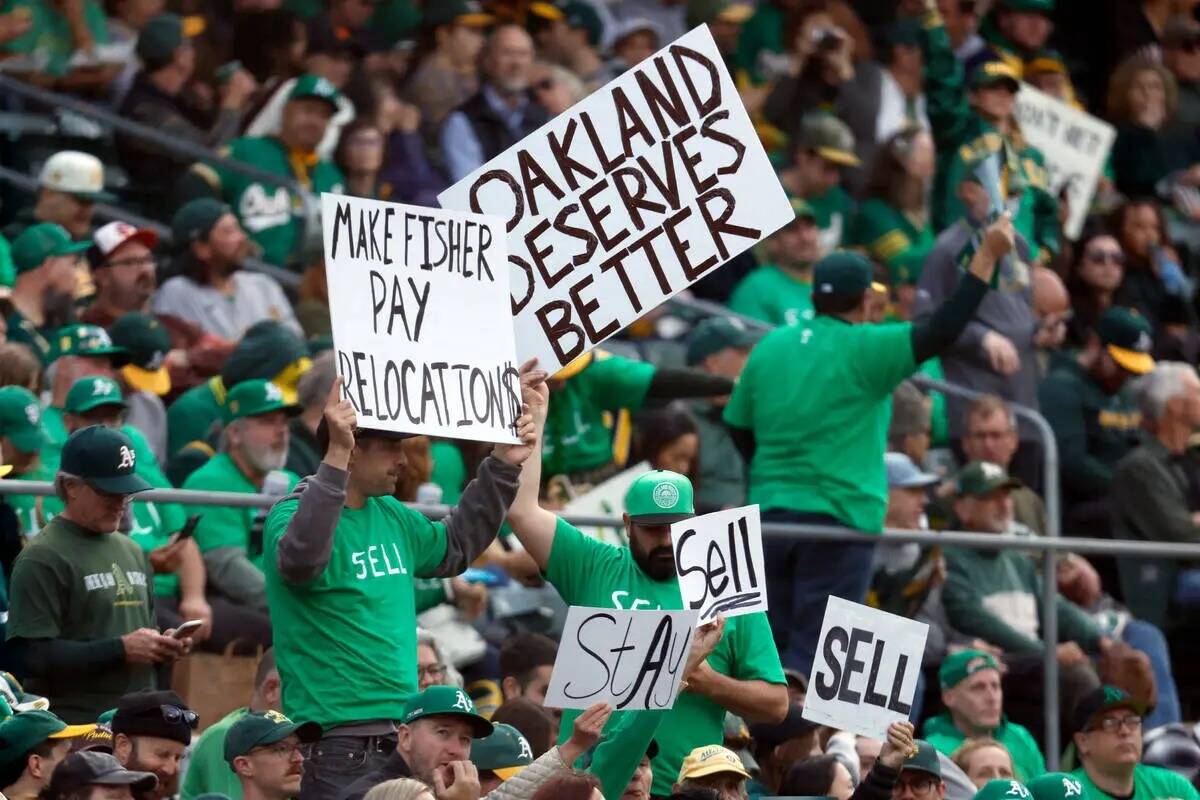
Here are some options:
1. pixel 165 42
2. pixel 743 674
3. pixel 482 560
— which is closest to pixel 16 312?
pixel 482 560

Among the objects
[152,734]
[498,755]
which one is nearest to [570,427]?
[498,755]

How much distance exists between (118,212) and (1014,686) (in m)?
5.09

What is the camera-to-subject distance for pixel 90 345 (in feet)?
37.1

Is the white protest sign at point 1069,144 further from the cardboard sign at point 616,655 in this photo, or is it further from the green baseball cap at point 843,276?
the cardboard sign at point 616,655

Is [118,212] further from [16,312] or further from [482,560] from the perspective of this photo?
[482,560]

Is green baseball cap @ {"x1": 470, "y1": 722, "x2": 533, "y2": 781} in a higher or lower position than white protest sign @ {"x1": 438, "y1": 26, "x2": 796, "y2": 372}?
lower

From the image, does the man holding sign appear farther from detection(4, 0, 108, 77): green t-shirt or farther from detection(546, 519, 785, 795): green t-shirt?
detection(4, 0, 108, 77): green t-shirt

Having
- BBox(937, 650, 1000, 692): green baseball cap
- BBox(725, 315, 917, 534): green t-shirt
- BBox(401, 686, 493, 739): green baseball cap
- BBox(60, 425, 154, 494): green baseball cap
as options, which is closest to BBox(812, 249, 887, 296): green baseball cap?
BBox(725, 315, 917, 534): green t-shirt

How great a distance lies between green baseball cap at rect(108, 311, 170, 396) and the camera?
Result: 11.8 metres

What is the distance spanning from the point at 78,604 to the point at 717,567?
2.00 m

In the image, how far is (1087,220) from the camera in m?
18.2

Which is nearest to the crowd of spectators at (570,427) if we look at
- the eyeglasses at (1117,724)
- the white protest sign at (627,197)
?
the eyeglasses at (1117,724)

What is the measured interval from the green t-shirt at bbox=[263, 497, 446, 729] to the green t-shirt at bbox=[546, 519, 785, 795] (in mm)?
711

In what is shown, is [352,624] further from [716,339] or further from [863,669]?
[716,339]
